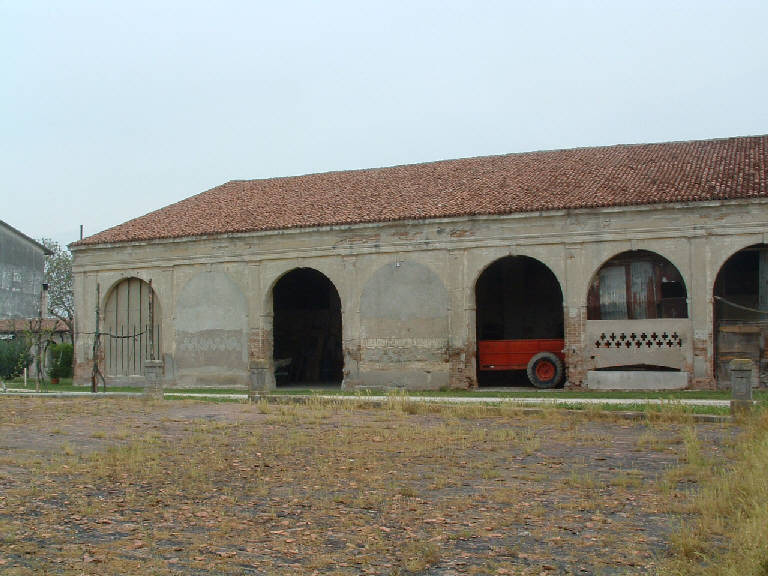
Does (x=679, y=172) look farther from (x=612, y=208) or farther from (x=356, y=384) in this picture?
(x=356, y=384)

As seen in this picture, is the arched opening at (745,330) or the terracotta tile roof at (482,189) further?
the terracotta tile roof at (482,189)

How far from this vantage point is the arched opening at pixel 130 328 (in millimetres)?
29719

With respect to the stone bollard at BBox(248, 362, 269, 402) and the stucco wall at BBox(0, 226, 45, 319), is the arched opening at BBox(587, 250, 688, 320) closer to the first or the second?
the stone bollard at BBox(248, 362, 269, 402)

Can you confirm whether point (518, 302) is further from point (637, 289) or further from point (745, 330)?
point (745, 330)

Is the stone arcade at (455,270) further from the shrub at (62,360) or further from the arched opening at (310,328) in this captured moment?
the shrub at (62,360)

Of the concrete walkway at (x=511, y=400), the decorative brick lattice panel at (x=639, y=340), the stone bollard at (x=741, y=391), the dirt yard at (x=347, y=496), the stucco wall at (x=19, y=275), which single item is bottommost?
the dirt yard at (x=347, y=496)

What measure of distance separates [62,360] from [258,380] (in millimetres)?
17321

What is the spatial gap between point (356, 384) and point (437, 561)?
66.0 feet

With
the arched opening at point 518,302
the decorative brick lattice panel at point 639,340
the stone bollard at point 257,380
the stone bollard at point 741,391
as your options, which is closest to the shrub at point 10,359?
the stone bollard at point 257,380

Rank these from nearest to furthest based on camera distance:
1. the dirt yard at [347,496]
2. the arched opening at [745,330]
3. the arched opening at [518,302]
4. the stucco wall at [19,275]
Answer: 1. the dirt yard at [347,496]
2. the arched opening at [745,330]
3. the arched opening at [518,302]
4. the stucco wall at [19,275]

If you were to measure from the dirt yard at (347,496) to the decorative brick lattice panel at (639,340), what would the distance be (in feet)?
27.3

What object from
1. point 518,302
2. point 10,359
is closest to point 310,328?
point 518,302

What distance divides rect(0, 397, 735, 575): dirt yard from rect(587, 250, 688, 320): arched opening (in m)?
8.93

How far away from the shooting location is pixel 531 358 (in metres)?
25.7
